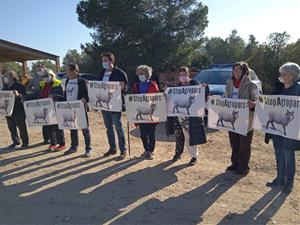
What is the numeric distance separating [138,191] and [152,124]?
2.07 meters

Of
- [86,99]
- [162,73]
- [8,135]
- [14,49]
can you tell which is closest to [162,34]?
[162,73]

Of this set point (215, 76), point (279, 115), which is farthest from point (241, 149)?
point (215, 76)

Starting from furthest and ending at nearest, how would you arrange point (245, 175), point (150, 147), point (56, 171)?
point (150, 147)
point (56, 171)
point (245, 175)

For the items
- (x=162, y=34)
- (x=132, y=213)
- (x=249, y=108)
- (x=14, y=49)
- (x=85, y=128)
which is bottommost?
(x=132, y=213)

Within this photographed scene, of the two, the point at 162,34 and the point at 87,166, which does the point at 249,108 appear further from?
the point at 162,34

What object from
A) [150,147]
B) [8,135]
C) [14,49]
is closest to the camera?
[150,147]

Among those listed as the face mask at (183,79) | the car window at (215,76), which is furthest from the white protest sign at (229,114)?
the car window at (215,76)

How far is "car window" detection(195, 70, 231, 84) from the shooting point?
41.6ft

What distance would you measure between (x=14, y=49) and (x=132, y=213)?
78.0ft

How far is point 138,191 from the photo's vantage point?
580cm

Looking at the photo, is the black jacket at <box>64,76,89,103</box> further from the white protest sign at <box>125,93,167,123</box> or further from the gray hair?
the gray hair

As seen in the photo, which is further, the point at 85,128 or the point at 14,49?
the point at 14,49

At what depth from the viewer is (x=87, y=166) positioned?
7238 mm

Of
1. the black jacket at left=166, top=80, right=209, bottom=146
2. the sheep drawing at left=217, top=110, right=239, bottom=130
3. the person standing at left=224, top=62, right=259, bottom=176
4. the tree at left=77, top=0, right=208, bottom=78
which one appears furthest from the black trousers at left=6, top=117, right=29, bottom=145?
the tree at left=77, top=0, right=208, bottom=78
